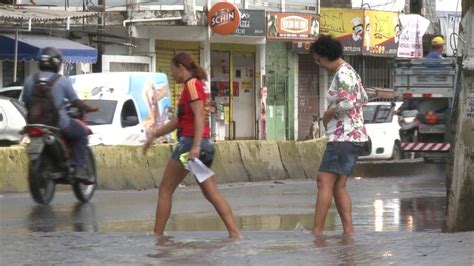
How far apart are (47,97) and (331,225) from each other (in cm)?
345

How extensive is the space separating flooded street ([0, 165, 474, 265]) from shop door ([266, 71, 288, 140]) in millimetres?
19635

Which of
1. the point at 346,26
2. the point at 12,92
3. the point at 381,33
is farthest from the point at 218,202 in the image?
the point at 381,33

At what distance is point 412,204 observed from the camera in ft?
47.7

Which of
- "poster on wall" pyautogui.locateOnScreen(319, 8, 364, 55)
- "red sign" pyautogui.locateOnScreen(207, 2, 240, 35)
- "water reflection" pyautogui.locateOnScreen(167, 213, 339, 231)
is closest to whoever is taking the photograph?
"water reflection" pyautogui.locateOnScreen(167, 213, 339, 231)

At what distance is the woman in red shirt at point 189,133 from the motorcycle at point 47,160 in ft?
10.7

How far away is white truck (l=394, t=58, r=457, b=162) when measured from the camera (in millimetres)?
20484

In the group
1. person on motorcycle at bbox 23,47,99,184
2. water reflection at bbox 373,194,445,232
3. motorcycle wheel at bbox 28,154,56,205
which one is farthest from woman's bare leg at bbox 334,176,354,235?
motorcycle wheel at bbox 28,154,56,205

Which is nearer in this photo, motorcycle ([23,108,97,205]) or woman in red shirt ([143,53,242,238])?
woman in red shirt ([143,53,242,238])

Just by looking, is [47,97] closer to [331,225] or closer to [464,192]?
[331,225]

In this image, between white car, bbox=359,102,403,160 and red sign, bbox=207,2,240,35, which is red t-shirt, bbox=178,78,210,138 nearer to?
white car, bbox=359,102,403,160

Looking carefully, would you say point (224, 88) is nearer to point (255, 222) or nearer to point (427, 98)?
point (427, 98)

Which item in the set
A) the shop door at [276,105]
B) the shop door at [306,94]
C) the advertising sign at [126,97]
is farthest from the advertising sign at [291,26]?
the advertising sign at [126,97]

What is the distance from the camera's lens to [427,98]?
68.3 feet

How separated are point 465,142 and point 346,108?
3.57ft
